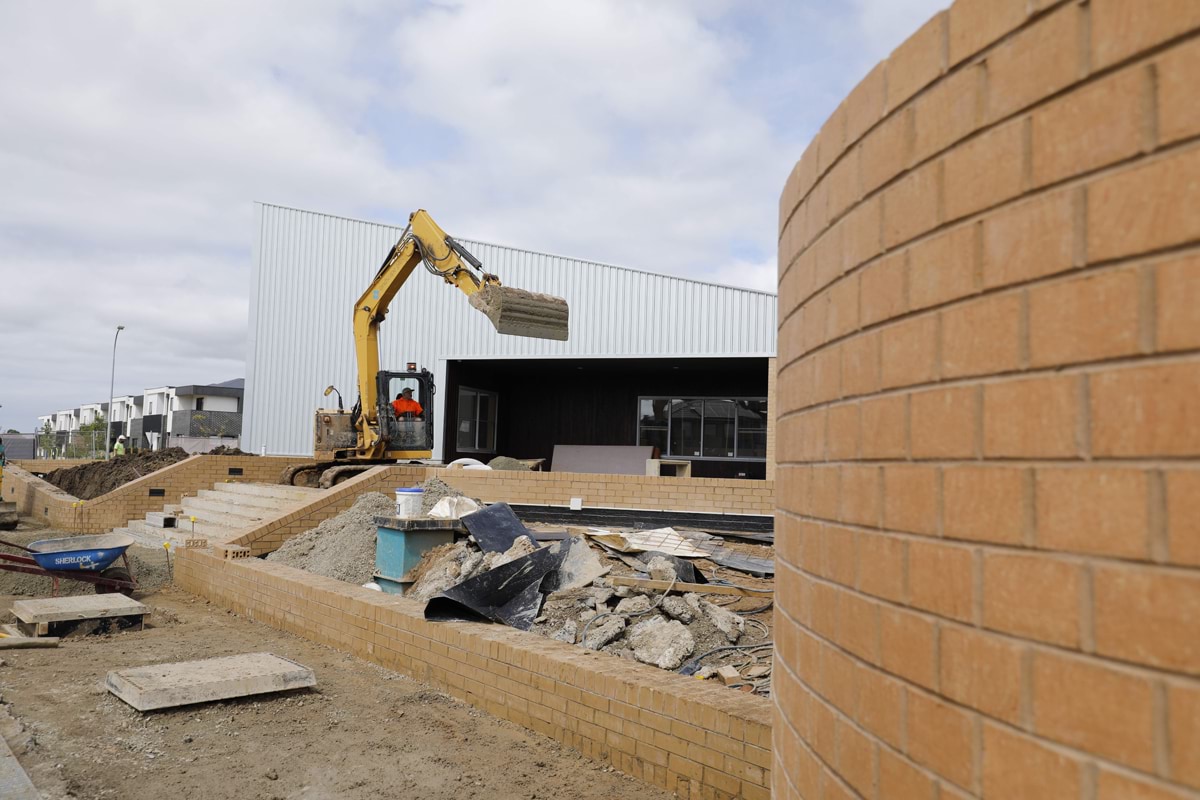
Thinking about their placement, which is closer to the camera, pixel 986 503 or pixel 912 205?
pixel 986 503

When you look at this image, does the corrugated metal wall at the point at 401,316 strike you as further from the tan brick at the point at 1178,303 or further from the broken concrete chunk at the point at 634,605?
the tan brick at the point at 1178,303

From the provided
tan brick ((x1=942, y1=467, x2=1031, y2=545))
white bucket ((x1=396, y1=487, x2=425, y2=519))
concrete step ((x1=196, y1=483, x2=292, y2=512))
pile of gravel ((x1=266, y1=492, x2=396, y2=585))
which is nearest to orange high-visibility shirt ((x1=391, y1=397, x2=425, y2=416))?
concrete step ((x1=196, y1=483, x2=292, y2=512))

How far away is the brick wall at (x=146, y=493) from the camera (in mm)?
18094

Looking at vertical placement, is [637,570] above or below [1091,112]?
below

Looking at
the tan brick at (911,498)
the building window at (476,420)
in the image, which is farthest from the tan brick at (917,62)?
the building window at (476,420)

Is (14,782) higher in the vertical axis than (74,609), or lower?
lower

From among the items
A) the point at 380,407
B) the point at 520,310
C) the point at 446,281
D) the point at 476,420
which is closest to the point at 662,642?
the point at 520,310

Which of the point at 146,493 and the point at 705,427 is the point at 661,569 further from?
the point at 705,427

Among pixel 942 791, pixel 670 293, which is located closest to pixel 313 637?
pixel 942 791

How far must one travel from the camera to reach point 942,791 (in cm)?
164

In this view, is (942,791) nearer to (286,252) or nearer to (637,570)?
(637,570)

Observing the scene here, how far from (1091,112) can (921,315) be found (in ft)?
1.63

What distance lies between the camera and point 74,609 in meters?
9.48

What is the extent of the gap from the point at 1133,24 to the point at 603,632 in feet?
22.0
